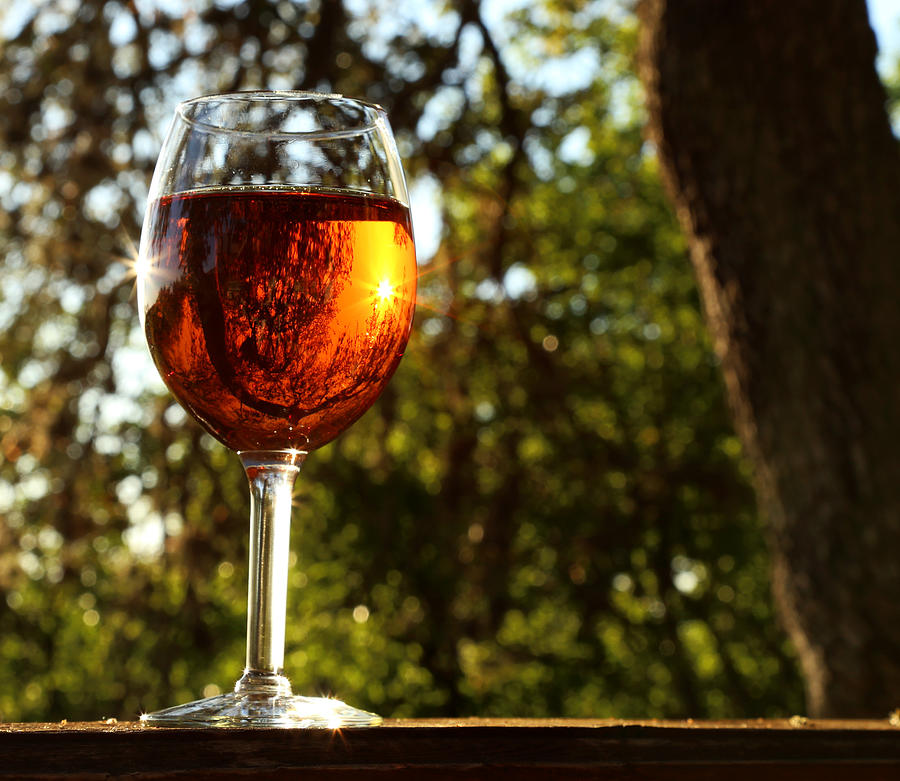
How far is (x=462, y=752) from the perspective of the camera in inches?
42.2

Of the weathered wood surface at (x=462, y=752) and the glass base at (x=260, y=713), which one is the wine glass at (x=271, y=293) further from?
the weathered wood surface at (x=462, y=752)

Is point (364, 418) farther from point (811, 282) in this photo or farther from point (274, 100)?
point (274, 100)

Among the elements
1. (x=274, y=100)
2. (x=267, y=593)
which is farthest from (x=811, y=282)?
(x=267, y=593)

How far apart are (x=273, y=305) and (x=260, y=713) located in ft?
1.27

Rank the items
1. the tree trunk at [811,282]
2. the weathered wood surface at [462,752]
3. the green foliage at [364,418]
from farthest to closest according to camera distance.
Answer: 1. the green foliage at [364,418]
2. the tree trunk at [811,282]
3. the weathered wood surface at [462,752]

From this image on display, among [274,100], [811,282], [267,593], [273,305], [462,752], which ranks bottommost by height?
[462,752]

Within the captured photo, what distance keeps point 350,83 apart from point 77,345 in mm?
1788

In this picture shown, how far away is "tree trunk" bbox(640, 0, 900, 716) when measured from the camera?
156 inches

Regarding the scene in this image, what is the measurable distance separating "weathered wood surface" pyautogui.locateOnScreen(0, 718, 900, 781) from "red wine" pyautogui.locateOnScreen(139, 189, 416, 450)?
33 cm

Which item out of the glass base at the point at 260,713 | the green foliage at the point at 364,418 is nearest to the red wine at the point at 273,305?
the glass base at the point at 260,713

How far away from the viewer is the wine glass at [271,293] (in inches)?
46.9

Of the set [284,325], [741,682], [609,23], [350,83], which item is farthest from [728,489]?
[284,325]

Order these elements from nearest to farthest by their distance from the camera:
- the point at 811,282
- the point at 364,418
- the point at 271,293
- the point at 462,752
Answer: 1. the point at 462,752
2. the point at 271,293
3. the point at 811,282
4. the point at 364,418

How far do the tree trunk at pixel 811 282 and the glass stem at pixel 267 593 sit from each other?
314 cm
